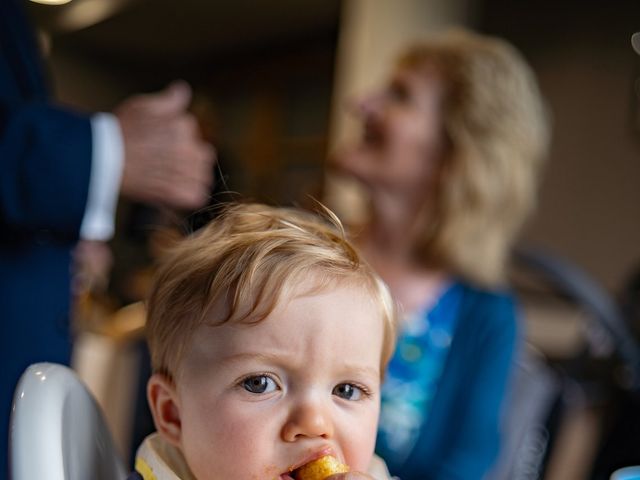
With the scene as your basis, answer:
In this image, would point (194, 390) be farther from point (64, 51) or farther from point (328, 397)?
point (64, 51)

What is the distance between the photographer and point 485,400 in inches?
47.8

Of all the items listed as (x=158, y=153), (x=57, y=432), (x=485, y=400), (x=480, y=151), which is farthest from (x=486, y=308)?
(x=57, y=432)

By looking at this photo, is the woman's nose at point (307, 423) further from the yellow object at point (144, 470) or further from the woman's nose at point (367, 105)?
the woman's nose at point (367, 105)

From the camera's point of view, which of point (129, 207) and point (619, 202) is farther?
point (619, 202)

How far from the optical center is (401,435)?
1.21m

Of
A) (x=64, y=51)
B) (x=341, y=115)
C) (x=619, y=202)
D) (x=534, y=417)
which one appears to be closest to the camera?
(x=534, y=417)

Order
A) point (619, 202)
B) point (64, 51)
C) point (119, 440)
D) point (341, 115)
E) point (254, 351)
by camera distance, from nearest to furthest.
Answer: point (254, 351) → point (64, 51) → point (119, 440) → point (341, 115) → point (619, 202)

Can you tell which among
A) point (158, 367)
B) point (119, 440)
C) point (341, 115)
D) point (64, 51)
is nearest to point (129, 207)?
point (64, 51)

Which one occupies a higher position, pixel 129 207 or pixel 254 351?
pixel 254 351

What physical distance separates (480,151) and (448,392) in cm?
42

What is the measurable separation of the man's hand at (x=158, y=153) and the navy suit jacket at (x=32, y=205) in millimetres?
68

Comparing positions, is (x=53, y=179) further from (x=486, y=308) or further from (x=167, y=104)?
(x=486, y=308)

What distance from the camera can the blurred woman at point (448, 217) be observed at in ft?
4.01

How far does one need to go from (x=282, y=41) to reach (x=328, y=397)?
119 inches
